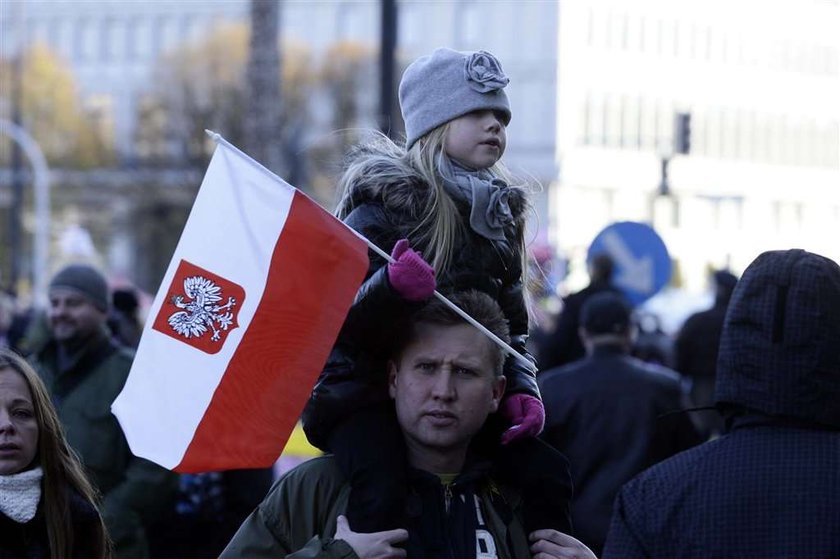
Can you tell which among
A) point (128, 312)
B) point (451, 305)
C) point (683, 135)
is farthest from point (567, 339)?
point (683, 135)

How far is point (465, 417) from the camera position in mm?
4109

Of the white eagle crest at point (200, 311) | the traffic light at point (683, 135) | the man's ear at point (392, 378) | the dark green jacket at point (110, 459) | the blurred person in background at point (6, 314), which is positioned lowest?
the blurred person in background at point (6, 314)

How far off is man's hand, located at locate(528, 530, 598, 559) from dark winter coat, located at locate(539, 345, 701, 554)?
4310 mm

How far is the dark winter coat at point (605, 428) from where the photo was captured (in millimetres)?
8539

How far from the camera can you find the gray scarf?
4.32 metres

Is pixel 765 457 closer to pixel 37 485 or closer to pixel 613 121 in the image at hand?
pixel 37 485

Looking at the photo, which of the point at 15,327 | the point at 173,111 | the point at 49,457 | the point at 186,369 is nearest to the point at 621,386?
the point at 49,457

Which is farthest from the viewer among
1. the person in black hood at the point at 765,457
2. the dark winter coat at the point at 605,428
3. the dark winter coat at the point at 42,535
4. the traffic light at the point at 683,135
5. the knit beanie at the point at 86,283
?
the traffic light at the point at 683,135

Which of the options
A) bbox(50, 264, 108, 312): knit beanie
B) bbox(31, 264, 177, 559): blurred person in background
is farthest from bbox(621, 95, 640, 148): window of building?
bbox(31, 264, 177, 559): blurred person in background

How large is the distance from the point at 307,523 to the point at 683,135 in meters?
24.8

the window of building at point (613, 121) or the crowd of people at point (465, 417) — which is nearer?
the crowd of people at point (465, 417)

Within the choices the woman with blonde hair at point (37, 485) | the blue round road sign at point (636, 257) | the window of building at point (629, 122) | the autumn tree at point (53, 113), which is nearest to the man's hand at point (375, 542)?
the woman with blonde hair at point (37, 485)

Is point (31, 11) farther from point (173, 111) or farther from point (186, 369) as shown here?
point (186, 369)

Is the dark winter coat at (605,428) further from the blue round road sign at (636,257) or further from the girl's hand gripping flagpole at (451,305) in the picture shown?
the blue round road sign at (636,257)
